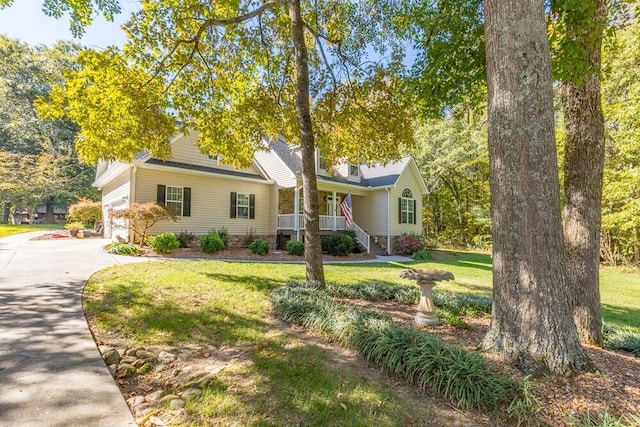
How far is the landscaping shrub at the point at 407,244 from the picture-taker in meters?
17.4

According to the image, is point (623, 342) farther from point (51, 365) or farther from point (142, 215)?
point (142, 215)

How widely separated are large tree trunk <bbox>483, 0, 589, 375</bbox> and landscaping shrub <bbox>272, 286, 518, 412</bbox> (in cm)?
45

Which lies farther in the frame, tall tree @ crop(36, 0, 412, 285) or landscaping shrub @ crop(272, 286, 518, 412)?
tall tree @ crop(36, 0, 412, 285)

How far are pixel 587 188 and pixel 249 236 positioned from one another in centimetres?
1337

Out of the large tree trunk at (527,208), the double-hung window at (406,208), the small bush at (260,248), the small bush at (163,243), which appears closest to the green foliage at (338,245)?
the small bush at (260,248)

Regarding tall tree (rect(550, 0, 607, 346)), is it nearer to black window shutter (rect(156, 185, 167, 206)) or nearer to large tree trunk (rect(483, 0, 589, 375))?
large tree trunk (rect(483, 0, 589, 375))

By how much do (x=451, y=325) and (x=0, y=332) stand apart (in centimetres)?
574

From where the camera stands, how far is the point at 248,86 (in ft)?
28.1

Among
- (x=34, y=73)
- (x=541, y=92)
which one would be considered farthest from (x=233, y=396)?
(x=34, y=73)

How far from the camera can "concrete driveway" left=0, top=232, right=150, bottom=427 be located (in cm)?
235

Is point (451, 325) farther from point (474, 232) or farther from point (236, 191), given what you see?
point (474, 232)

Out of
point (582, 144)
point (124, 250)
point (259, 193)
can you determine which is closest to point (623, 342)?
point (582, 144)

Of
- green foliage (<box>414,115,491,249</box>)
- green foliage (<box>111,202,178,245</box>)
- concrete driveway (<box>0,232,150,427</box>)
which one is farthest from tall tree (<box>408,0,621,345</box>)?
green foliage (<box>414,115,491,249</box>)

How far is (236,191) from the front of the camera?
15.5 m
